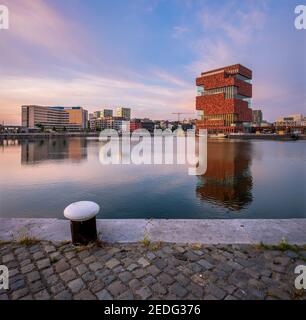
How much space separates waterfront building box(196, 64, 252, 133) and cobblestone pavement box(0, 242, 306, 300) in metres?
139

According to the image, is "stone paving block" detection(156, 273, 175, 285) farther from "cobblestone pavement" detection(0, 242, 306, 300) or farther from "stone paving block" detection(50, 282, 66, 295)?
"stone paving block" detection(50, 282, 66, 295)

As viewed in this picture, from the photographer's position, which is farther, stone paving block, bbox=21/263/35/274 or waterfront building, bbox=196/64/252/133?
waterfront building, bbox=196/64/252/133

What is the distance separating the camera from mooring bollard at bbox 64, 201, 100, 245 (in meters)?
4.25

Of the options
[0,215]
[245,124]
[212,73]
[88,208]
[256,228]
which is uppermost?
[212,73]

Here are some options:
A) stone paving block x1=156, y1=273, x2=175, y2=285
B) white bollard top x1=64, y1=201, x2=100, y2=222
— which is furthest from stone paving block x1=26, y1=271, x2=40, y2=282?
stone paving block x1=156, y1=273, x2=175, y2=285

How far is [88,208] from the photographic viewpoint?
4.38 meters

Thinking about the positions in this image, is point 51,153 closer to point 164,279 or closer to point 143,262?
point 143,262

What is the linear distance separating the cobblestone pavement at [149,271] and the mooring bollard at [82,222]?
192 millimetres

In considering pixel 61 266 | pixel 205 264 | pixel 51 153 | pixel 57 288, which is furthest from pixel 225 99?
pixel 57 288

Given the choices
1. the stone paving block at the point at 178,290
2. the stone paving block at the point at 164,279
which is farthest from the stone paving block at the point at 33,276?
the stone paving block at the point at 178,290

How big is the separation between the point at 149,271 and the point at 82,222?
65.4 inches
